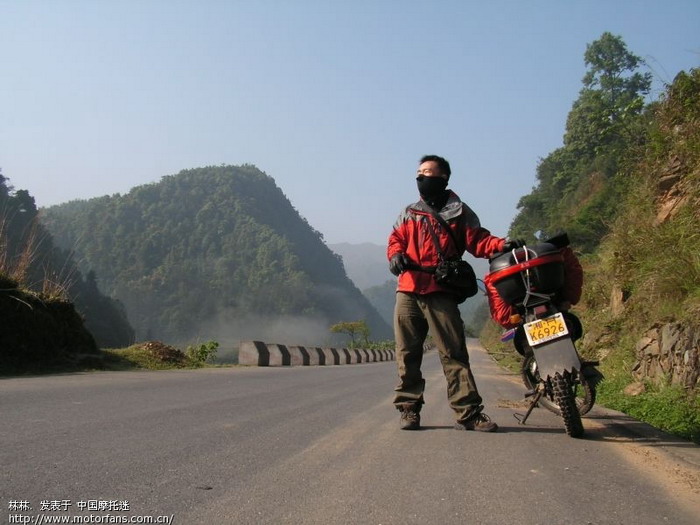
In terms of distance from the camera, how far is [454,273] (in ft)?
14.5

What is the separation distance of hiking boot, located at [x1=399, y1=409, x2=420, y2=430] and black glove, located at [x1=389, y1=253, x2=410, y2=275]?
3.47 ft

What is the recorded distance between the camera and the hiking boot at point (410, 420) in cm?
449

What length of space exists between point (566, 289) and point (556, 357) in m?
0.52

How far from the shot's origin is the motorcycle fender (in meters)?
4.14

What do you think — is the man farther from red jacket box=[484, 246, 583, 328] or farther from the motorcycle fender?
the motorcycle fender

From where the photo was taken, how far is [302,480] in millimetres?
2959

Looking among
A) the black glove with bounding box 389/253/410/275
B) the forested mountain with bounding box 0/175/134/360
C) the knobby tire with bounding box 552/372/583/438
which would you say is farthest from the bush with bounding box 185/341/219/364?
the knobby tire with bounding box 552/372/583/438

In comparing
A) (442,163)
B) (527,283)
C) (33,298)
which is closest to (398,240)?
(442,163)

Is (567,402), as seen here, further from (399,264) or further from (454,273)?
(399,264)

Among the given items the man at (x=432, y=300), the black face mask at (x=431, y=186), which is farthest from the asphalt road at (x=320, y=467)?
the black face mask at (x=431, y=186)

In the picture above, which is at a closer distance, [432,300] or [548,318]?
[548,318]

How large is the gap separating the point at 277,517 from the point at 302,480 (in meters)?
0.56

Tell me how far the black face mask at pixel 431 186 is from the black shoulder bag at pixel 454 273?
0.22 meters

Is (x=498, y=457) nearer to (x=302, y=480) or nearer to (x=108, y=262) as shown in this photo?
(x=302, y=480)
